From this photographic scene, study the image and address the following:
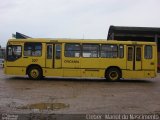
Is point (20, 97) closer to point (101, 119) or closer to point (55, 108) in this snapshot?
point (55, 108)

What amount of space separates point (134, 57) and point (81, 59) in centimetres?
306

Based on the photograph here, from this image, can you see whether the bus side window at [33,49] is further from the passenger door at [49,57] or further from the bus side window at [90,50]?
the bus side window at [90,50]

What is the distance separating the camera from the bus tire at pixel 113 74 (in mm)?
25062

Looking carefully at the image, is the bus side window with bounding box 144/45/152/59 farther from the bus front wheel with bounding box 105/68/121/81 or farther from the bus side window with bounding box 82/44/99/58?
the bus side window with bounding box 82/44/99/58

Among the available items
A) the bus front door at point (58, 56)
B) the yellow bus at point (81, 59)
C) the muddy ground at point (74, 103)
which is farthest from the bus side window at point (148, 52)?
the muddy ground at point (74, 103)

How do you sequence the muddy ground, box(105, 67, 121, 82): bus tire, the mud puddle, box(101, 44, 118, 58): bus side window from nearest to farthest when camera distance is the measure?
the muddy ground → the mud puddle → box(105, 67, 121, 82): bus tire → box(101, 44, 118, 58): bus side window

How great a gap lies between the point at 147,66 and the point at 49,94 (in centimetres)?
943

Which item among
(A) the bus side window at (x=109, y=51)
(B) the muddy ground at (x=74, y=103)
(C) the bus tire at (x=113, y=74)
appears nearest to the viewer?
(B) the muddy ground at (x=74, y=103)

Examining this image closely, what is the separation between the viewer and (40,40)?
82.9ft

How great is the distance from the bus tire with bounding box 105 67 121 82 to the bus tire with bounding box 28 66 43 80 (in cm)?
387

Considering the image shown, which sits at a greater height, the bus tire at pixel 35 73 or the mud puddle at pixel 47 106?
the bus tire at pixel 35 73

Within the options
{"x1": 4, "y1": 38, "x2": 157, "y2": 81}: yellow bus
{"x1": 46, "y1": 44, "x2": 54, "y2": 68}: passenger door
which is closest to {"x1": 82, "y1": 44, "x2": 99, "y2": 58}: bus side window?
{"x1": 4, "y1": 38, "x2": 157, "y2": 81}: yellow bus

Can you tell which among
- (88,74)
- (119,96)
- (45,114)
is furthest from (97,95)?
(88,74)

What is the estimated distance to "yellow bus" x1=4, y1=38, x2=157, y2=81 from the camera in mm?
24938
